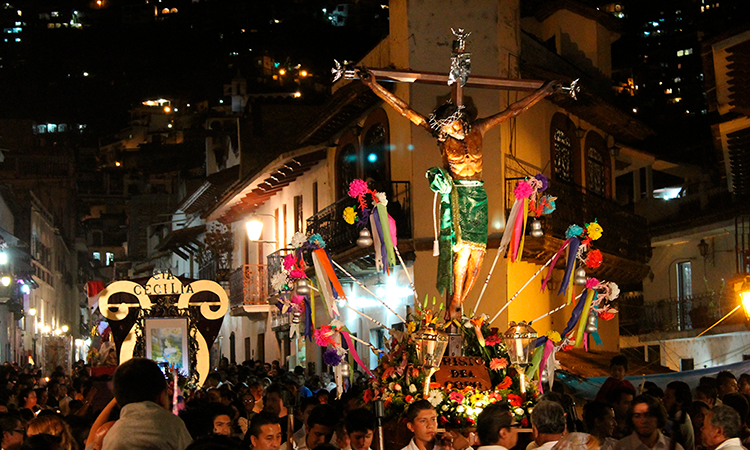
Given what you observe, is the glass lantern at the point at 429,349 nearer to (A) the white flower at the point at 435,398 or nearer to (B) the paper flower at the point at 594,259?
(A) the white flower at the point at 435,398

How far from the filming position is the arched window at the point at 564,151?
880 inches

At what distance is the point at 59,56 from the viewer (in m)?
118

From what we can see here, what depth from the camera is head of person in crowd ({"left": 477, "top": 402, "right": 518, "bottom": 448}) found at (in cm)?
685

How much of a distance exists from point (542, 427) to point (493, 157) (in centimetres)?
1370

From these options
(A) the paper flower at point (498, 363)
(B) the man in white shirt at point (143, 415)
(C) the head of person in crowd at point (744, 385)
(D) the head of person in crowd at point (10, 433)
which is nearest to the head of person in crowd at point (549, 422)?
(B) the man in white shirt at point (143, 415)

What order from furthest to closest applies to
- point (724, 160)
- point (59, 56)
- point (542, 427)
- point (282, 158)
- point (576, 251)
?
point (59, 56) → point (282, 158) → point (724, 160) → point (576, 251) → point (542, 427)

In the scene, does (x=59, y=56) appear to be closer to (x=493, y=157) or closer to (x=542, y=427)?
(x=493, y=157)

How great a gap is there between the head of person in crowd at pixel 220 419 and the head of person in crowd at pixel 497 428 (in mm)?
2429

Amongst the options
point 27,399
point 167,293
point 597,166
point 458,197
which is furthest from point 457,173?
point 597,166

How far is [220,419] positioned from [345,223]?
14404mm

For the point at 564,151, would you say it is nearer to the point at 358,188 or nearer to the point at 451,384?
the point at 358,188

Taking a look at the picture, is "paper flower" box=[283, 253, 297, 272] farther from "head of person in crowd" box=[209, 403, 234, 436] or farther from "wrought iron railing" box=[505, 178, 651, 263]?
"wrought iron railing" box=[505, 178, 651, 263]

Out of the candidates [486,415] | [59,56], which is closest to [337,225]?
[486,415]

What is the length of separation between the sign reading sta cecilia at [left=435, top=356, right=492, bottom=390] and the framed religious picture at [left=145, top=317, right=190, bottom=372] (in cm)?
337
